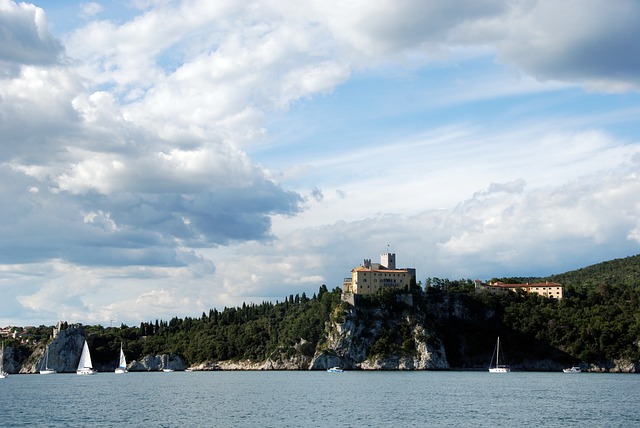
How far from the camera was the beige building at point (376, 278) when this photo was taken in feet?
591

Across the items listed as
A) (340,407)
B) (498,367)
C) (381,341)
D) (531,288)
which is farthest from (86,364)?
(340,407)

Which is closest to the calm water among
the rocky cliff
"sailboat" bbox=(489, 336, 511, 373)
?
"sailboat" bbox=(489, 336, 511, 373)

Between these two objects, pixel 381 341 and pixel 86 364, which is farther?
pixel 86 364

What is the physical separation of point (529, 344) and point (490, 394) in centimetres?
8787

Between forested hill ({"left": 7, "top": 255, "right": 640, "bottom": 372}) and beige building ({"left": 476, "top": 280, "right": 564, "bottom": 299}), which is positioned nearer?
forested hill ({"left": 7, "top": 255, "right": 640, "bottom": 372})

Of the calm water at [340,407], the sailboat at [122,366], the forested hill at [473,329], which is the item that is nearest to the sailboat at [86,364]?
the sailboat at [122,366]

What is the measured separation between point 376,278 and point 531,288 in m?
45.7

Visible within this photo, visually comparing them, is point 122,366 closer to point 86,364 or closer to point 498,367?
point 86,364

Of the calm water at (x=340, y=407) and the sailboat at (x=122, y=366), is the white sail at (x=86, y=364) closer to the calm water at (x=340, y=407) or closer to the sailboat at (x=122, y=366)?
the sailboat at (x=122, y=366)

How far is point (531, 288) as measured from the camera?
192 meters

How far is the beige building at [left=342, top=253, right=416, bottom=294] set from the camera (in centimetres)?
18025

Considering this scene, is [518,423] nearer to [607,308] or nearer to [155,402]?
[155,402]

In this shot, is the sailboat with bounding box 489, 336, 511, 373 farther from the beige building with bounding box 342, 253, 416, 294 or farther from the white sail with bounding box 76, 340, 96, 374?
the white sail with bounding box 76, 340, 96, 374

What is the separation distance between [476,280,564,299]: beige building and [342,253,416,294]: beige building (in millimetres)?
21242
